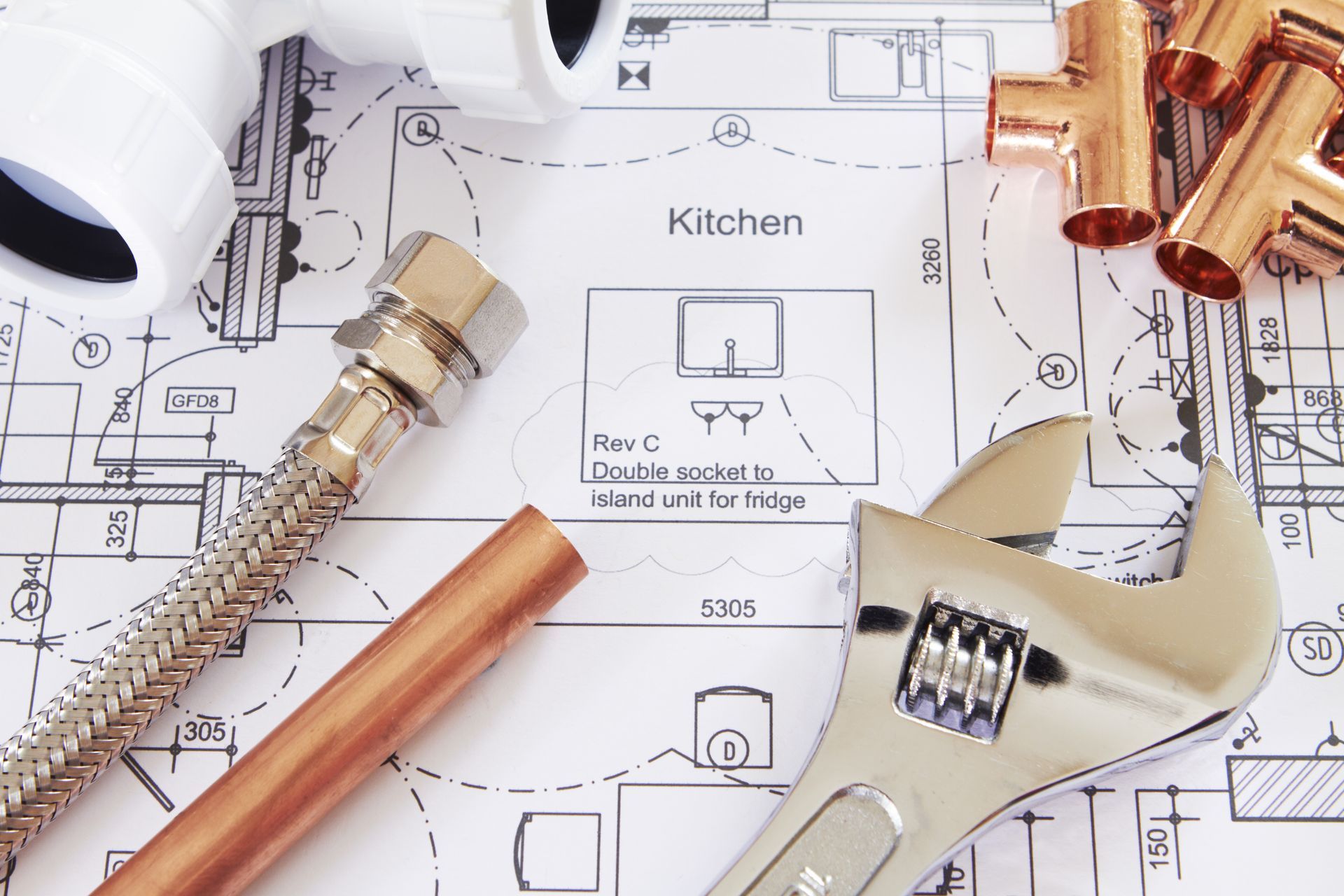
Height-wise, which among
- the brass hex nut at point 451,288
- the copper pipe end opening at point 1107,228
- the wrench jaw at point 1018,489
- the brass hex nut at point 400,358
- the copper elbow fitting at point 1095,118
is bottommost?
the wrench jaw at point 1018,489

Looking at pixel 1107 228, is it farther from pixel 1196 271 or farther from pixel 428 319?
pixel 428 319

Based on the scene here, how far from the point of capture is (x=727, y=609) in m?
0.77

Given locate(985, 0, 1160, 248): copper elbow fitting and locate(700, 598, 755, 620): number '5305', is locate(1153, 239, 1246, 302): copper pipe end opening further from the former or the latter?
locate(700, 598, 755, 620): number '5305'

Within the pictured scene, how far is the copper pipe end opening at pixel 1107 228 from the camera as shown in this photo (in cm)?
82

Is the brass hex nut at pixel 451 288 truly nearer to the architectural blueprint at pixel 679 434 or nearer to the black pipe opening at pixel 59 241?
the architectural blueprint at pixel 679 434

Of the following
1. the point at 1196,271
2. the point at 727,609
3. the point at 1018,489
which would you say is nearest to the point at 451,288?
the point at 727,609

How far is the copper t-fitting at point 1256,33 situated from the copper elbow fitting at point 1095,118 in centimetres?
3

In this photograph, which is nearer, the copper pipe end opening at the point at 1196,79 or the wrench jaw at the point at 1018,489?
the wrench jaw at the point at 1018,489

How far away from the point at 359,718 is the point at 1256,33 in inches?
31.0

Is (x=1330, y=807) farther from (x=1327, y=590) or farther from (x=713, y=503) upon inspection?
(x=713, y=503)

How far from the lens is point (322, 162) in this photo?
0.87 metres

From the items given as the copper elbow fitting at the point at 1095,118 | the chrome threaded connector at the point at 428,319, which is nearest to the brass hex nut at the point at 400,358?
the chrome threaded connector at the point at 428,319

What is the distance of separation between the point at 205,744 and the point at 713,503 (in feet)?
1.27

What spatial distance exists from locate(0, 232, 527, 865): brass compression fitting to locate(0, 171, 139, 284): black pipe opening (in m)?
0.19
